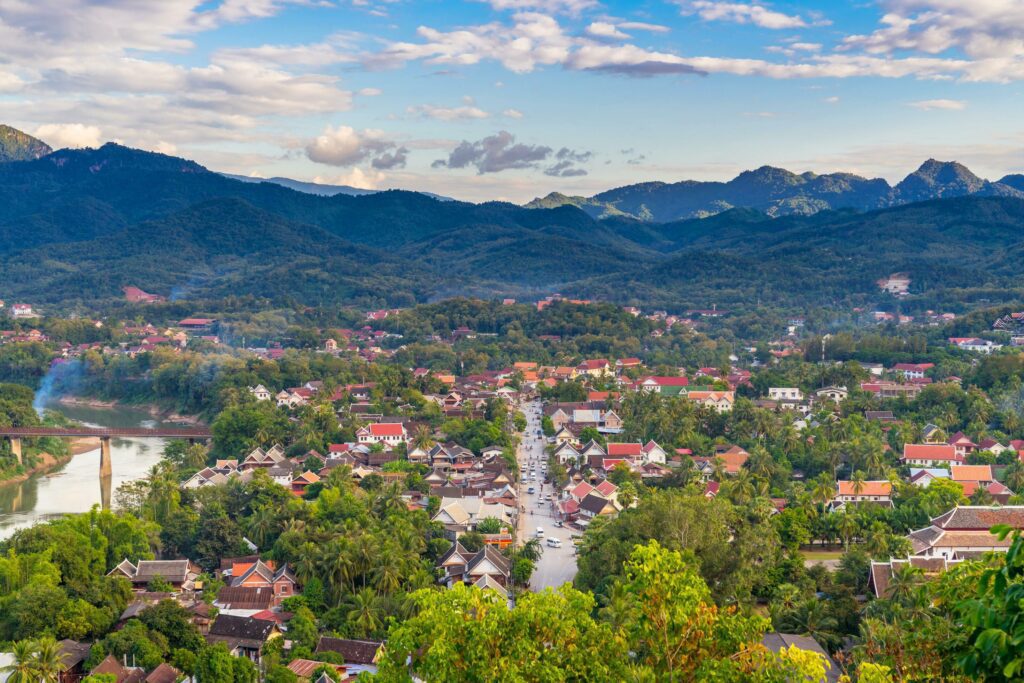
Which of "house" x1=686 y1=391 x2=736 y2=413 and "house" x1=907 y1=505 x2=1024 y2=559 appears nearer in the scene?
"house" x1=907 y1=505 x2=1024 y2=559

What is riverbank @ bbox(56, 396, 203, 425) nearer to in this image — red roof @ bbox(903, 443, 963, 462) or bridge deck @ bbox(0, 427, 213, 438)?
bridge deck @ bbox(0, 427, 213, 438)

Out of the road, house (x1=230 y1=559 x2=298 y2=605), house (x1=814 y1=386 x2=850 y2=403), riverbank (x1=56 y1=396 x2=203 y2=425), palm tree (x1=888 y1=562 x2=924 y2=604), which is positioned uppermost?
palm tree (x1=888 y1=562 x2=924 y2=604)

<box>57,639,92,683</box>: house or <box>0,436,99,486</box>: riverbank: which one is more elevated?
<box>57,639,92,683</box>: house

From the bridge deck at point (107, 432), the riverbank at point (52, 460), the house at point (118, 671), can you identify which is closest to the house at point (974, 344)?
the bridge deck at point (107, 432)

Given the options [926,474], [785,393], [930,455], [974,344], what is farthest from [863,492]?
[974,344]

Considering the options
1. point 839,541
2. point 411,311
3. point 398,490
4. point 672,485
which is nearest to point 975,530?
point 839,541

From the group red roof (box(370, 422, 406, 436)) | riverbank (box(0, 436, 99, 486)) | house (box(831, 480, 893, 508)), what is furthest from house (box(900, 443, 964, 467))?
riverbank (box(0, 436, 99, 486))
